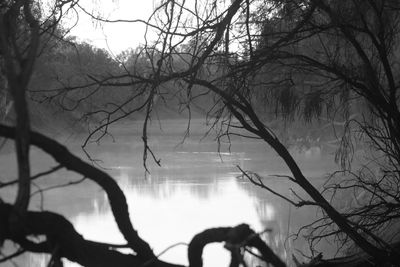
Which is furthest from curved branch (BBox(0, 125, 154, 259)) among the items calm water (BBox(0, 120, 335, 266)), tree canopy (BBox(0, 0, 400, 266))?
calm water (BBox(0, 120, 335, 266))

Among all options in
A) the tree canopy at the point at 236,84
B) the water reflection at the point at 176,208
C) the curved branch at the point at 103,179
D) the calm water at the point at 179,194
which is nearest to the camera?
the curved branch at the point at 103,179

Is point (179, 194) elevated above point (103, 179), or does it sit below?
below

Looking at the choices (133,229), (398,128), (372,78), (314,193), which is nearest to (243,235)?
(133,229)

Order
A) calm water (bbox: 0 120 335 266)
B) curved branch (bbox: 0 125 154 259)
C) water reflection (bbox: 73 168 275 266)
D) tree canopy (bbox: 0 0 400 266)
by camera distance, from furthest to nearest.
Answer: calm water (bbox: 0 120 335 266)
water reflection (bbox: 73 168 275 266)
tree canopy (bbox: 0 0 400 266)
curved branch (bbox: 0 125 154 259)

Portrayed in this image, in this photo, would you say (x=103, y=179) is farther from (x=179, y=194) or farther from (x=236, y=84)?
(x=179, y=194)

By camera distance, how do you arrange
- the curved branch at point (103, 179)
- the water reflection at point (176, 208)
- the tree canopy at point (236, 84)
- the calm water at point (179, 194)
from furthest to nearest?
the calm water at point (179, 194)
the water reflection at point (176, 208)
the tree canopy at point (236, 84)
the curved branch at point (103, 179)

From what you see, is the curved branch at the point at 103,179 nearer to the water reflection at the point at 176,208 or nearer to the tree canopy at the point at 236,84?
the tree canopy at the point at 236,84

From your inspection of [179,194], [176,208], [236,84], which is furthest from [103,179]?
[179,194]

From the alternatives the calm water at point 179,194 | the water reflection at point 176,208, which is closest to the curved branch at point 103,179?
the water reflection at point 176,208

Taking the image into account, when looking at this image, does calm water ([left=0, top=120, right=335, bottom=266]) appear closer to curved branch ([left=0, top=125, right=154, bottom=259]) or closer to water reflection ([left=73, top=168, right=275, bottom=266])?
water reflection ([left=73, top=168, right=275, bottom=266])

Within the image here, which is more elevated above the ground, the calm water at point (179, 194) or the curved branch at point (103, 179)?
the curved branch at point (103, 179)

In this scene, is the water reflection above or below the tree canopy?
below

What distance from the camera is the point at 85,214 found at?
596 cm

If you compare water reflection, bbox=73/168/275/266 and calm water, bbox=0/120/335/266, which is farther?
calm water, bbox=0/120/335/266
